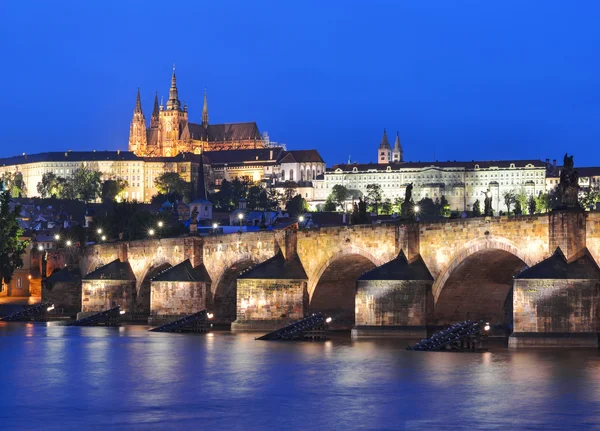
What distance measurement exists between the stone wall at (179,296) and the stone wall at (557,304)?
91.2 feet

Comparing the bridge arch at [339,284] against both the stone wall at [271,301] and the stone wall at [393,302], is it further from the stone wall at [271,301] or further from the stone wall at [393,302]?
the stone wall at [393,302]

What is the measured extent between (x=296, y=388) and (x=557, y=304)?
10.4 m

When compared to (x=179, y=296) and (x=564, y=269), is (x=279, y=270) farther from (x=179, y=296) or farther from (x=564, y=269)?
(x=564, y=269)

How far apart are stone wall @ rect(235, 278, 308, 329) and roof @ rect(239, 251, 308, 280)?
22cm

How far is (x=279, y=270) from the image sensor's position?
59.0 metres

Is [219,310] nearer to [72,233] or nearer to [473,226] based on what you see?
[473,226]

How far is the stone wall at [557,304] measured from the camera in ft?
139

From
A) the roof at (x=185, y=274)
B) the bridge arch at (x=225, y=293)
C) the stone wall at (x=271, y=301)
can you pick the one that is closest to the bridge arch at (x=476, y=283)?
the stone wall at (x=271, y=301)

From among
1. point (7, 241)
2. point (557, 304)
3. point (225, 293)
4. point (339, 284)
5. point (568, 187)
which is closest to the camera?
point (557, 304)

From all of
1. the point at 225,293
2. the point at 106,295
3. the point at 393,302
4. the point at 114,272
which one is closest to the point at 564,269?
the point at 393,302

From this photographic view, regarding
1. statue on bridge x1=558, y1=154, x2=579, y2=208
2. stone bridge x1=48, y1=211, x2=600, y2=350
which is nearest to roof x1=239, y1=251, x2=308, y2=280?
stone bridge x1=48, y1=211, x2=600, y2=350

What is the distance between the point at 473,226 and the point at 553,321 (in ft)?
22.9

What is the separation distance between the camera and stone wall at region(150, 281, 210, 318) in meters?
67.8

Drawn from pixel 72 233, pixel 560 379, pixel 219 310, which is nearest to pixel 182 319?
pixel 219 310
